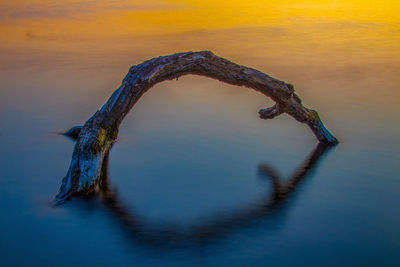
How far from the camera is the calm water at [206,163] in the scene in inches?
115

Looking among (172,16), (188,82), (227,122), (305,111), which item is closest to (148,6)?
(172,16)

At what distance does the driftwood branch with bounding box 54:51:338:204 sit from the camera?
339 cm

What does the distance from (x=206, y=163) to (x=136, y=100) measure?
0.66m

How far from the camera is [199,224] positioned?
3.17 metres

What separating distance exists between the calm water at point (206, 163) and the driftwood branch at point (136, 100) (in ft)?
0.47

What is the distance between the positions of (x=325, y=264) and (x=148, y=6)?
10.3m

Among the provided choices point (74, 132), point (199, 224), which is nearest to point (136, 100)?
point (74, 132)

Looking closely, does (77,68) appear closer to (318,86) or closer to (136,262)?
(318,86)

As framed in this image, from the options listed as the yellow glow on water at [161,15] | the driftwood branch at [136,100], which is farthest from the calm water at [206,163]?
the yellow glow on water at [161,15]

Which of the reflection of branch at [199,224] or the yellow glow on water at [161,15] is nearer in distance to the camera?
the reflection of branch at [199,224]

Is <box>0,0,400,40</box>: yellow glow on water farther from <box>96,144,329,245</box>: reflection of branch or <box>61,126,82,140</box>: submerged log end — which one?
<box>96,144,329,245</box>: reflection of branch

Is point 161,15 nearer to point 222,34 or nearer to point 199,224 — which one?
point 222,34

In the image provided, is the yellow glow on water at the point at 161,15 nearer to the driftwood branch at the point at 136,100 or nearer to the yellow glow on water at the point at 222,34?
the yellow glow on water at the point at 222,34

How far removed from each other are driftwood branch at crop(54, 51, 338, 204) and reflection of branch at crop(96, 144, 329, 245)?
205 mm
